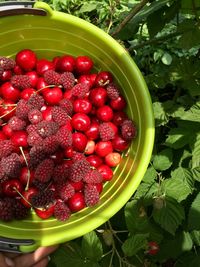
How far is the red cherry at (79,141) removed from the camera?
147 centimetres

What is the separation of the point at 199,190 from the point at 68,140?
0.53 meters

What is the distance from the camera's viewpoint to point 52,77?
1.53 metres

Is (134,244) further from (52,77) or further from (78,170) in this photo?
(52,77)

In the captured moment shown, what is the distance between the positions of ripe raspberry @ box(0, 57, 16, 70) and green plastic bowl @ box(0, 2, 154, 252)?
0.15ft

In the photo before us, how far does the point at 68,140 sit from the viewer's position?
1.44m

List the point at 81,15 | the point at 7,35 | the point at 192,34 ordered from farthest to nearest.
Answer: the point at 81,15
the point at 7,35
the point at 192,34

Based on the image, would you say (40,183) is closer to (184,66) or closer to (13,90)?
(13,90)

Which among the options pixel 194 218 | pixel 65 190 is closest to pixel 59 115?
pixel 65 190

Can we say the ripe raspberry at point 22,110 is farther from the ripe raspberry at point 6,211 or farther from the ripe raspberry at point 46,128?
the ripe raspberry at point 6,211

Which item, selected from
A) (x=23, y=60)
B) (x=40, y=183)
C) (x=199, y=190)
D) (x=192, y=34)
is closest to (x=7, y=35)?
(x=23, y=60)

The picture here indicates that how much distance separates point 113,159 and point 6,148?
38cm

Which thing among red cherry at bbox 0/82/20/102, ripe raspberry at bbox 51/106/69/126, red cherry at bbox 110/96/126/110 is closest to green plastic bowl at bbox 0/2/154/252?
red cherry at bbox 110/96/126/110

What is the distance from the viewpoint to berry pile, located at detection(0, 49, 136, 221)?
1.40 metres

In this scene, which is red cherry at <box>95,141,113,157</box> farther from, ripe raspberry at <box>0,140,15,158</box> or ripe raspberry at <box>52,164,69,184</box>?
ripe raspberry at <box>0,140,15,158</box>
